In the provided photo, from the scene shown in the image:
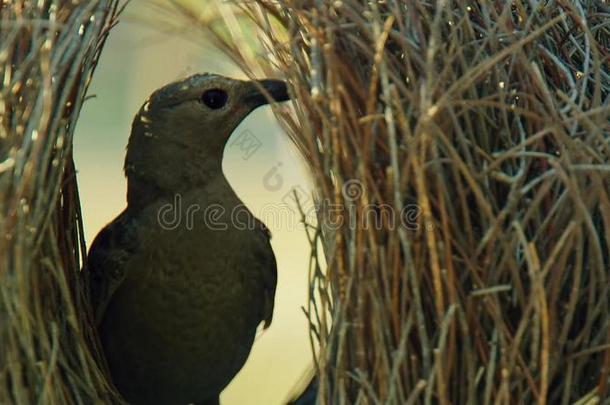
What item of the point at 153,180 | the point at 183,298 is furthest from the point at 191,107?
the point at 183,298

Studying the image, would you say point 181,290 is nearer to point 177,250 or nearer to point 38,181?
point 177,250

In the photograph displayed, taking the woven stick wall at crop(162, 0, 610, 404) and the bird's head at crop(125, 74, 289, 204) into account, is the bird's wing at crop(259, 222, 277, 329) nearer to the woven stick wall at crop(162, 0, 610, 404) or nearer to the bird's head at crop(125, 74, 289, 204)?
the bird's head at crop(125, 74, 289, 204)

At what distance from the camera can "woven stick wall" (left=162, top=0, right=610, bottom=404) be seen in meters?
1.09

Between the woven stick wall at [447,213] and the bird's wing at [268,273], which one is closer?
the woven stick wall at [447,213]

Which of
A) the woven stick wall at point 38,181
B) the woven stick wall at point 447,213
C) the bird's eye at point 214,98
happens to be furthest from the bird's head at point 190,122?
the woven stick wall at point 447,213

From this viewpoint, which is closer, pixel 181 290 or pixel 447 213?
pixel 447 213

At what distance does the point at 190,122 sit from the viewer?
1.59m

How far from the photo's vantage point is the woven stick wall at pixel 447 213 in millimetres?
1086

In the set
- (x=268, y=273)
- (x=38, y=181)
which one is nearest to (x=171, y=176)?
(x=268, y=273)

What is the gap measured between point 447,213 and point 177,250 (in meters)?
0.59

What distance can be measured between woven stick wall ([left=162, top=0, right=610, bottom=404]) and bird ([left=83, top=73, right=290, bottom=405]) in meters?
0.42

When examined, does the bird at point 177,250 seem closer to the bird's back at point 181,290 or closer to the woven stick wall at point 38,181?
the bird's back at point 181,290

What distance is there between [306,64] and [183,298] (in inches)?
21.6

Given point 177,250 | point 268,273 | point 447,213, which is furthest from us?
point 268,273
